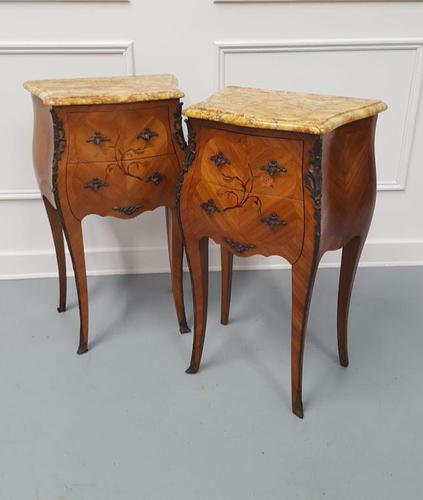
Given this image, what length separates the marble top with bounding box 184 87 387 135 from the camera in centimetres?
111

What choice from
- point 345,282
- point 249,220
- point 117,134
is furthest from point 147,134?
point 345,282

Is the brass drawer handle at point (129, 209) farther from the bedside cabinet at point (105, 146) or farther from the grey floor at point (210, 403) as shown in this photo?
the grey floor at point (210, 403)

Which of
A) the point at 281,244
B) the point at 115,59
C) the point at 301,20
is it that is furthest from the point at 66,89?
the point at 301,20

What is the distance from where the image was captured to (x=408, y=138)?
6.76 ft

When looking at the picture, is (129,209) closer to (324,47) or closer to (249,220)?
(249,220)

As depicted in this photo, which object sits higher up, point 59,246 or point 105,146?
point 105,146

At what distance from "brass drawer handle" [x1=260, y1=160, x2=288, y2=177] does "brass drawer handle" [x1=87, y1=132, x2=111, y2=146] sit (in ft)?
1.66

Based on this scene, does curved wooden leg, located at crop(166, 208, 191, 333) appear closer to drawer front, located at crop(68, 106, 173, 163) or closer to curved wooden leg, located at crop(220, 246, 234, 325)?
curved wooden leg, located at crop(220, 246, 234, 325)

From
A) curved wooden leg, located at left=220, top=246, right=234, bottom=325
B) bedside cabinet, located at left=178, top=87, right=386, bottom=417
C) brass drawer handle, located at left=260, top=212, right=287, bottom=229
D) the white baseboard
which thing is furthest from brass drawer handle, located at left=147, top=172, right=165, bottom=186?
the white baseboard

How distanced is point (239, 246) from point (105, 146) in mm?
493

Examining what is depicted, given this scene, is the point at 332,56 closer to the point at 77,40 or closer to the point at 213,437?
the point at 77,40

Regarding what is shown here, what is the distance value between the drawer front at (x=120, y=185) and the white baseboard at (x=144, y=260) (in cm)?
65

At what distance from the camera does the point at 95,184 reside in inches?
57.9

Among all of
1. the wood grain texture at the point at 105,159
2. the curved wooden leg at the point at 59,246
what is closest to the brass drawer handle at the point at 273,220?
the wood grain texture at the point at 105,159
